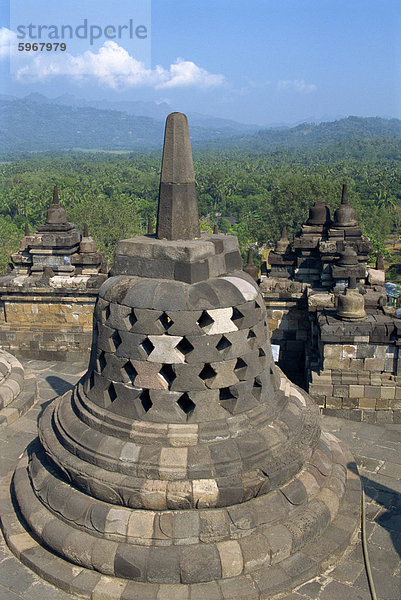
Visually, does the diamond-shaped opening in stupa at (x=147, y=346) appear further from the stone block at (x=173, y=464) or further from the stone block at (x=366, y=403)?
the stone block at (x=366, y=403)

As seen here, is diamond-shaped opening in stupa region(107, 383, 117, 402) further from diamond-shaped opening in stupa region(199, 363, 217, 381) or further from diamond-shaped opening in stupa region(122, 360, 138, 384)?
diamond-shaped opening in stupa region(199, 363, 217, 381)

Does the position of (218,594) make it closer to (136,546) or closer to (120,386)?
(136,546)

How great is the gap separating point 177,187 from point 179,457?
2.88 m

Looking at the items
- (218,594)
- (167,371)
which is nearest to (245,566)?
(218,594)

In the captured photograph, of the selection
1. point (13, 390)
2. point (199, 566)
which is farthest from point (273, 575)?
point (13, 390)

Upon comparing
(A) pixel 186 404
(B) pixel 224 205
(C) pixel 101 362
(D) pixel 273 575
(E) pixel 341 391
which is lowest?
(B) pixel 224 205

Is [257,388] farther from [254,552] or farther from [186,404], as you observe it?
[254,552]

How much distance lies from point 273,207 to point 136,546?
142 ft

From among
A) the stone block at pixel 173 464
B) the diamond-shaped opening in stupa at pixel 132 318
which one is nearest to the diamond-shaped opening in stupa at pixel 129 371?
the diamond-shaped opening in stupa at pixel 132 318

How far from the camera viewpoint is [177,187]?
5.87 m

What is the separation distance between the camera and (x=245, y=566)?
493 cm

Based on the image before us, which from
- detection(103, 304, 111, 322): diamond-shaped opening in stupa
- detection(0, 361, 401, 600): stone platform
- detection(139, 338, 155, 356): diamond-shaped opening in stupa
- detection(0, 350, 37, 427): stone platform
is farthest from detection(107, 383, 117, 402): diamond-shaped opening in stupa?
detection(0, 350, 37, 427): stone platform

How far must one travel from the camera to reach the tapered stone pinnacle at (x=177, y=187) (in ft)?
19.2

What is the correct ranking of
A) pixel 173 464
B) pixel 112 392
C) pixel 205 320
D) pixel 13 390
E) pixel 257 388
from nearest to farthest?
pixel 173 464
pixel 205 320
pixel 112 392
pixel 257 388
pixel 13 390
